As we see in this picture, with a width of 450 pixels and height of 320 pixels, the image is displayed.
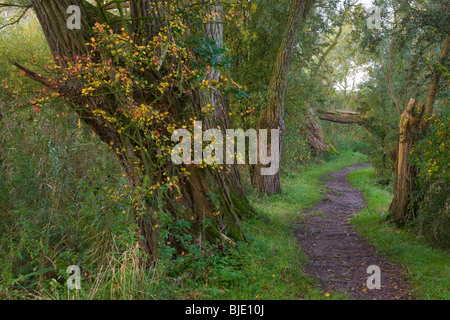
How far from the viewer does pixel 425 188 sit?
7930 millimetres

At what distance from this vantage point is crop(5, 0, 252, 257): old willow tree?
18.3 ft

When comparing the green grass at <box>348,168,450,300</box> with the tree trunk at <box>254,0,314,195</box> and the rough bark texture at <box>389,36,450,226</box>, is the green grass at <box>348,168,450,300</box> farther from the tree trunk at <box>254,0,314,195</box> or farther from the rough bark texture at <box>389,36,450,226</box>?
the tree trunk at <box>254,0,314,195</box>

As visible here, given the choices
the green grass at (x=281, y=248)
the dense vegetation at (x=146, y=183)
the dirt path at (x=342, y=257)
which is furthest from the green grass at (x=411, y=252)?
the green grass at (x=281, y=248)

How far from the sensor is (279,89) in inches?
464

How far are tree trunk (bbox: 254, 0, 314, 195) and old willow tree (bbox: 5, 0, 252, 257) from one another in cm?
529

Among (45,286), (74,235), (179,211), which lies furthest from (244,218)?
(45,286)

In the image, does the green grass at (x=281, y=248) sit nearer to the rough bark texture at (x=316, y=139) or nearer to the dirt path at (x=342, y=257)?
the dirt path at (x=342, y=257)

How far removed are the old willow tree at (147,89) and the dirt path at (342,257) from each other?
171 cm

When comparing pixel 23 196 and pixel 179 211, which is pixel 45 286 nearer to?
pixel 23 196

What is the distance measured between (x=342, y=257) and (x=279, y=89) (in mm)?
5712

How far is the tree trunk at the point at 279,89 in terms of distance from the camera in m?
11.3

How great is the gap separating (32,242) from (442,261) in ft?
18.8

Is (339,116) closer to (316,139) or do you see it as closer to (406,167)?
(316,139)

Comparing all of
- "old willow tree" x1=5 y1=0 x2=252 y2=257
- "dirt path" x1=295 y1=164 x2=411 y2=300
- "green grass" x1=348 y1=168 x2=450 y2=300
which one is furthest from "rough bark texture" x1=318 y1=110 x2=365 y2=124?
"old willow tree" x1=5 y1=0 x2=252 y2=257
